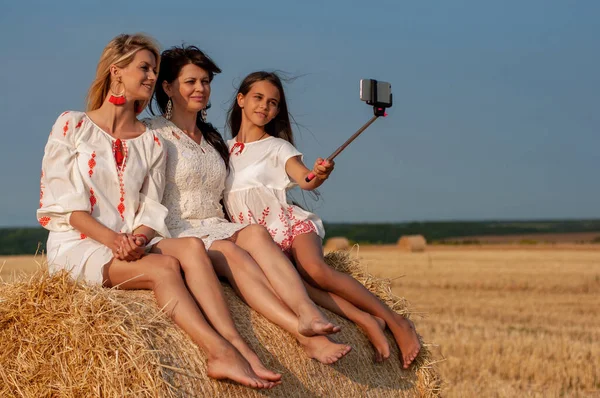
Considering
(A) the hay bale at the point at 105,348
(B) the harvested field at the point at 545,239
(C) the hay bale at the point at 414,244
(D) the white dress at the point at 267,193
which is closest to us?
(A) the hay bale at the point at 105,348

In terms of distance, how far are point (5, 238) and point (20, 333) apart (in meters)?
47.8

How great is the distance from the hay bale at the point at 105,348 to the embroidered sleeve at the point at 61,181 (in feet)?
1.27

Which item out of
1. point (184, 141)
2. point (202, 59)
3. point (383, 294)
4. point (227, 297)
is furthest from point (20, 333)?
point (383, 294)

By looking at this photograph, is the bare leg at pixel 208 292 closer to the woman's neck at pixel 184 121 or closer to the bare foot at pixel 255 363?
the bare foot at pixel 255 363

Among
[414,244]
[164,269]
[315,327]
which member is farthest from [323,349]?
[414,244]

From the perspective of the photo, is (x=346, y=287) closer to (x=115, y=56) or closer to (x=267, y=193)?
(x=267, y=193)

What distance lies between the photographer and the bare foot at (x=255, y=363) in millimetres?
3678

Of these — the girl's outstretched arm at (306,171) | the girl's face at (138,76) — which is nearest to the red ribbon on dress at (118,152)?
the girl's face at (138,76)

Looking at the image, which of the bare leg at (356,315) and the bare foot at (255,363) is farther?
the bare leg at (356,315)

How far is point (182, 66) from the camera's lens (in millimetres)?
4742

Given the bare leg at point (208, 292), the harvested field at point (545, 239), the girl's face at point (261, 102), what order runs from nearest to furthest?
1. the bare leg at point (208, 292)
2. the girl's face at point (261, 102)
3. the harvested field at point (545, 239)

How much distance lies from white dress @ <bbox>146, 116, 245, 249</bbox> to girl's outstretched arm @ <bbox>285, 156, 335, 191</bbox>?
41 cm

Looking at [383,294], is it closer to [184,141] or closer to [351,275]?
[351,275]

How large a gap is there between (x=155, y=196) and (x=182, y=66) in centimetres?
81
